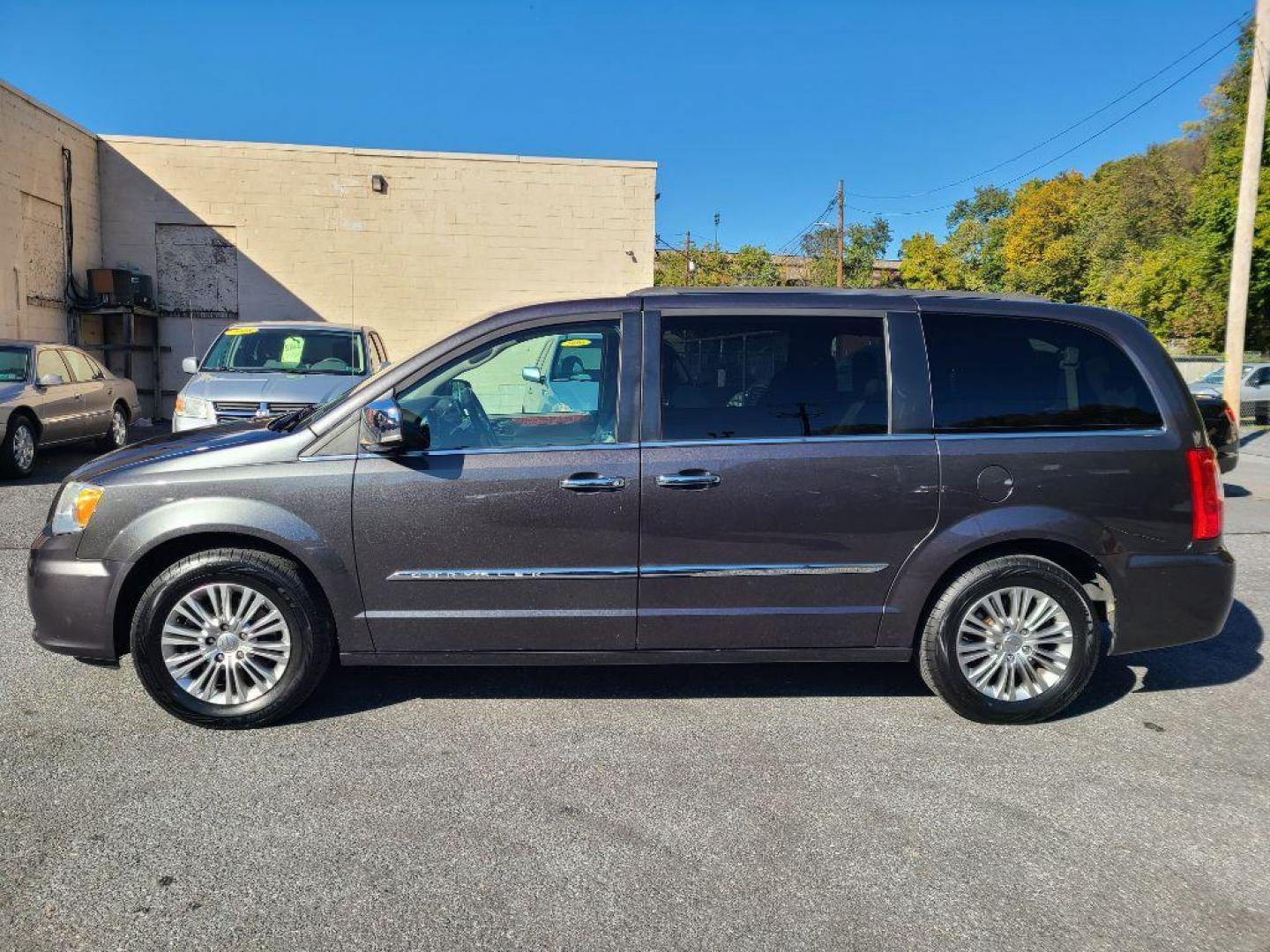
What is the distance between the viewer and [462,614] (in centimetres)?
397

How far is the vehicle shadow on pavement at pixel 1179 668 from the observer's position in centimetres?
464

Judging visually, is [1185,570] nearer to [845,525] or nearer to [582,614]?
[845,525]

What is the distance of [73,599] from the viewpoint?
3.91 m

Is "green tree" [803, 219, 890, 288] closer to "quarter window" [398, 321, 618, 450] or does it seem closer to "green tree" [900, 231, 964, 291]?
"green tree" [900, 231, 964, 291]

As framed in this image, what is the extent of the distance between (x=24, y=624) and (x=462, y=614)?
10.1 ft

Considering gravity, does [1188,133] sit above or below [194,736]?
above

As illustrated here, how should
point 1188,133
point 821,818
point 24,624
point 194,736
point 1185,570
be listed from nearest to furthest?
point 821,818 → point 194,736 → point 1185,570 → point 24,624 → point 1188,133

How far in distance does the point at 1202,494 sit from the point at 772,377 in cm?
197

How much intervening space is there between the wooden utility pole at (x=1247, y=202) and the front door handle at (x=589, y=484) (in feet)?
45.6

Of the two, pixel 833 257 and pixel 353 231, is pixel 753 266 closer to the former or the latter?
pixel 833 257

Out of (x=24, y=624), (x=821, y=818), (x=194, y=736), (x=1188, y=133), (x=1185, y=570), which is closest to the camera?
(x=821, y=818)

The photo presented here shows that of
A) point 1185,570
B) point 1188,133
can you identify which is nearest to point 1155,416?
point 1185,570

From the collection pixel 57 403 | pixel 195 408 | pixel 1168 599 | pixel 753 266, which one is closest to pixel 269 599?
pixel 1168 599

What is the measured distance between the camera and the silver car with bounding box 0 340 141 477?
10.4 metres
